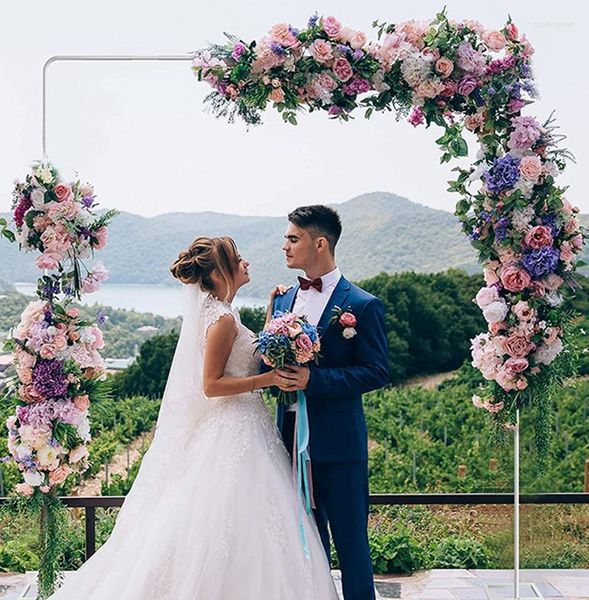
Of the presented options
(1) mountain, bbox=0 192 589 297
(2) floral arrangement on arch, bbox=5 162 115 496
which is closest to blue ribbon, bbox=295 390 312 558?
(2) floral arrangement on arch, bbox=5 162 115 496

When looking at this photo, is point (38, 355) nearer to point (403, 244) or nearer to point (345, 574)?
point (345, 574)

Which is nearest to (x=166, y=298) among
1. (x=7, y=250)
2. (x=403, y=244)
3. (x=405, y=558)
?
(x=7, y=250)

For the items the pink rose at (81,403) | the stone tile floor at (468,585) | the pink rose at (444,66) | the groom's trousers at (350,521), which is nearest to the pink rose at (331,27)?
the pink rose at (444,66)

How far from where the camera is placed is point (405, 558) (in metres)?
6.32

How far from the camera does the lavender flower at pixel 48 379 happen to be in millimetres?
5020

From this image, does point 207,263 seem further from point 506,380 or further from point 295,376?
point 506,380

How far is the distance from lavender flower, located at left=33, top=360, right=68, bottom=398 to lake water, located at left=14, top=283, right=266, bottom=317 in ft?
6.50

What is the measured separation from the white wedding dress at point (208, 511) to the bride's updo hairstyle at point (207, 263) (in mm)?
66

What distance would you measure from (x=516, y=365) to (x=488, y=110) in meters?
1.31

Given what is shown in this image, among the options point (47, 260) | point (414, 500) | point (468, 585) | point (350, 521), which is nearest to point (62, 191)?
point (47, 260)

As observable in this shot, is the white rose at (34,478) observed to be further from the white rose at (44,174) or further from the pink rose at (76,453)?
the white rose at (44,174)

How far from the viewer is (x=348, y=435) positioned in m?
4.56

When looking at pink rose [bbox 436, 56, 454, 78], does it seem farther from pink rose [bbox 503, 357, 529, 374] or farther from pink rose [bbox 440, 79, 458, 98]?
pink rose [bbox 503, 357, 529, 374]

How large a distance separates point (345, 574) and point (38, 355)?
1.91m
